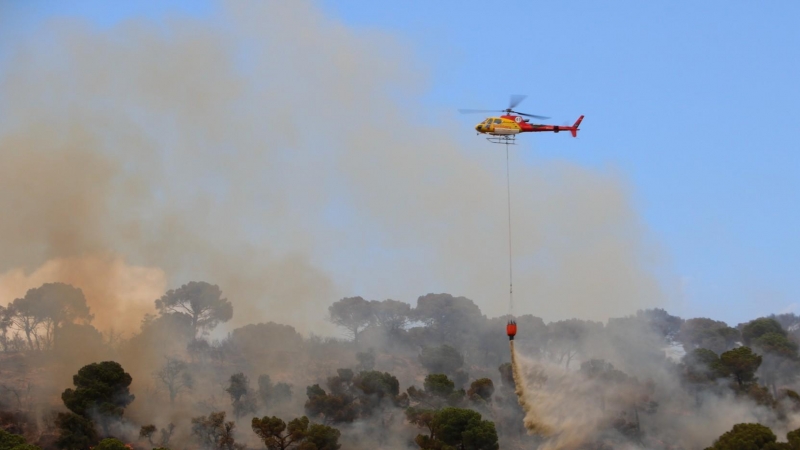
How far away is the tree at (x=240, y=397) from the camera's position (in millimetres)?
134500

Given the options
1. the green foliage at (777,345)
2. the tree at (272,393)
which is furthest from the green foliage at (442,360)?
the green foliage at (777,345)

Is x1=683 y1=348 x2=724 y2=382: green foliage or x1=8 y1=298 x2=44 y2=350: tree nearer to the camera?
x1=683 y1=348 x2=724 y2=382: green foliage

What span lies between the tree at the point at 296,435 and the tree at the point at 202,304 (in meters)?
69.2

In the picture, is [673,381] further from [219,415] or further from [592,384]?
[219,415]

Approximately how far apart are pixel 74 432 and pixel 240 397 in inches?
1271

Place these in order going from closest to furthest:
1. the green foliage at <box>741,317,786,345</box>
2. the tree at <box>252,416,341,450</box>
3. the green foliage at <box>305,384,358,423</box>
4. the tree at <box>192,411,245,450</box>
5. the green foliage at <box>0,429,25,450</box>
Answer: the green foliage at <box>0,429,25,450</box> → the tree at <box>252,416,341,450</box> → the tree at <box>192,411,245,450</box> → the green foliage at <box>305,384,358,423</box> → the green foliage at <box>741,317,786,345</box>

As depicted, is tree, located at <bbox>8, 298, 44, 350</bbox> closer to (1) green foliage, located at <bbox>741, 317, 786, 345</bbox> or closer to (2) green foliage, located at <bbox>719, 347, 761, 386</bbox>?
(2) green foliage, located at <bbox>719, 347, 761, 386</bbox>

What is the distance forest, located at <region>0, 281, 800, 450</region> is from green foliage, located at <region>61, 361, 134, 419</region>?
8.1 inches

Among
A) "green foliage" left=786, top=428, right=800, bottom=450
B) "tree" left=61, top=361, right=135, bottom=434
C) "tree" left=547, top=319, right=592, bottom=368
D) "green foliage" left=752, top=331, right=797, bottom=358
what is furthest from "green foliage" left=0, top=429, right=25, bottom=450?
"green foliage" left=752, top=331, right=797, bottom=358

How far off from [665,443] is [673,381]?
62.6 feet

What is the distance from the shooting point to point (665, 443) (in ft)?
442

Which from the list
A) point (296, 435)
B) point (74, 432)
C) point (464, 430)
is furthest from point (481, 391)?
point (74, 432)

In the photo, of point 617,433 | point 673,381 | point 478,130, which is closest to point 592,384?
point 617,433

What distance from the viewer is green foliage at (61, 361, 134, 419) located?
11900cm
